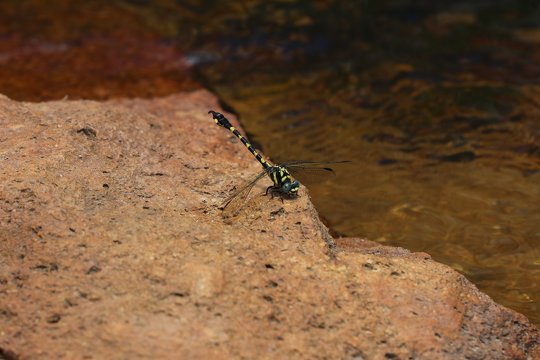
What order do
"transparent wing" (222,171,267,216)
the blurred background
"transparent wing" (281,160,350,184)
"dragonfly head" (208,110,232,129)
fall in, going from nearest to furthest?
"transparent wing" (222,171,267,216) < "transparent wing" (281,160,350,184) < "dragonfly head" (208,110,232,129) < the blurred background

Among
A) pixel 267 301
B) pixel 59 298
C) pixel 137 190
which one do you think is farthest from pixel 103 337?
pixel 137 190

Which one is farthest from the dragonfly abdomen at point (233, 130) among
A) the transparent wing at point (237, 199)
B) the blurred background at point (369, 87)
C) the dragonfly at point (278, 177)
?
the blurred background at point (369, 87)

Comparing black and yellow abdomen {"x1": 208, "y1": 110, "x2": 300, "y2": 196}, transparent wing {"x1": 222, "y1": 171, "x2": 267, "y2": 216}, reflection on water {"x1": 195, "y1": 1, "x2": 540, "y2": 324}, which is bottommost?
reflection on water {"x1": 195, "y1": 1, "x2": 540, "y2": 324}

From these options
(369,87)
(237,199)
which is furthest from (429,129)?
(237,199)

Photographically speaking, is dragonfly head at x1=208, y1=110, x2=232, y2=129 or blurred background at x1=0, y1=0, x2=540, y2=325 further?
blurred background at x1=0, y1=0, x2=540, y2=325

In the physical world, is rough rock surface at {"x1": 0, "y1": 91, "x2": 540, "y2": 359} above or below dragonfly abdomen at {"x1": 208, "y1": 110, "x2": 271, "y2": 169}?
below

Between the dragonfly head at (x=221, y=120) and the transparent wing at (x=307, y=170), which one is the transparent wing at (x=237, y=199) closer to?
the transparent wing at (x=307, y=170)

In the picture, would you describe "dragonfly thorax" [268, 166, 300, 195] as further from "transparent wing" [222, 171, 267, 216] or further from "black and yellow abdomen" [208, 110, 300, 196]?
"transparent wing" [222, 171, 267, 216]

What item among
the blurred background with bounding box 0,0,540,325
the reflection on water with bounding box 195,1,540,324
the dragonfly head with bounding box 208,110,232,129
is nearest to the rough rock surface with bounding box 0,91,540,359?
the dragonfly head with bounding box 208,110,232,129
